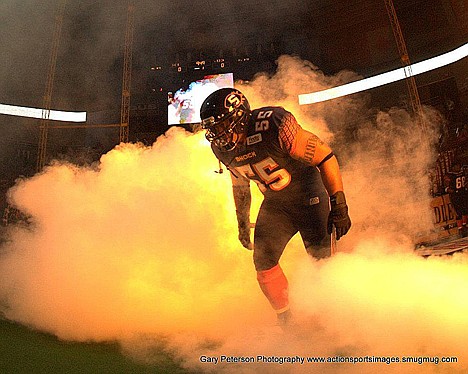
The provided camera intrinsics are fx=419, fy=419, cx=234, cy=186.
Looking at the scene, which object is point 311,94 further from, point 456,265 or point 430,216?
point 456,265

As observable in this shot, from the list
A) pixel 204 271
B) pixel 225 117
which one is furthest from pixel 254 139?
pixel 204 271

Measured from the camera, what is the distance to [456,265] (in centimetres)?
340

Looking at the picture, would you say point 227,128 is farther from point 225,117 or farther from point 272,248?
point 272,248

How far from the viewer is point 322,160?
281cm

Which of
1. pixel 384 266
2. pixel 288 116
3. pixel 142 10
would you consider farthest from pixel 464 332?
pixel 142 10

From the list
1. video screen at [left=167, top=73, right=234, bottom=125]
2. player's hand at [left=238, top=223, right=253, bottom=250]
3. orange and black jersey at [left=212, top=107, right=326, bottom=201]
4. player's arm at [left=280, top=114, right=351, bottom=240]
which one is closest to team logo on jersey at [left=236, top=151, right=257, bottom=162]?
orange and black jersey at [left=212, top=107, right=326, bottom=201]

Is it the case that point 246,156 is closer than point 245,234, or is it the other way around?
point 246,156

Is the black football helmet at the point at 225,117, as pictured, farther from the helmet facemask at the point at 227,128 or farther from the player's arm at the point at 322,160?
the player's arm at the point at 322,160

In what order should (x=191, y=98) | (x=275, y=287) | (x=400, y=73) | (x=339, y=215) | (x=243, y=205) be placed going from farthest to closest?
(x=191, y=98)
(x=400, y=73)
(x=243, y=205)
(x=275, y=287)
(x=339, y=215)

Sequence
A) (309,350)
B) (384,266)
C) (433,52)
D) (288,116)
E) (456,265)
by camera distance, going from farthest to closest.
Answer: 1. (433,52)
2. (456,265)
3. (384,266)
4. (288,116)
5. (309,350)

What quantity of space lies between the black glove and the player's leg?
1.17ft

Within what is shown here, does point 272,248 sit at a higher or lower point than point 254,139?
lower

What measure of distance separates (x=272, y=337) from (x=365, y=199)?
250 centimetres

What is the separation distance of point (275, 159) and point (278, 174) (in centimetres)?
12
